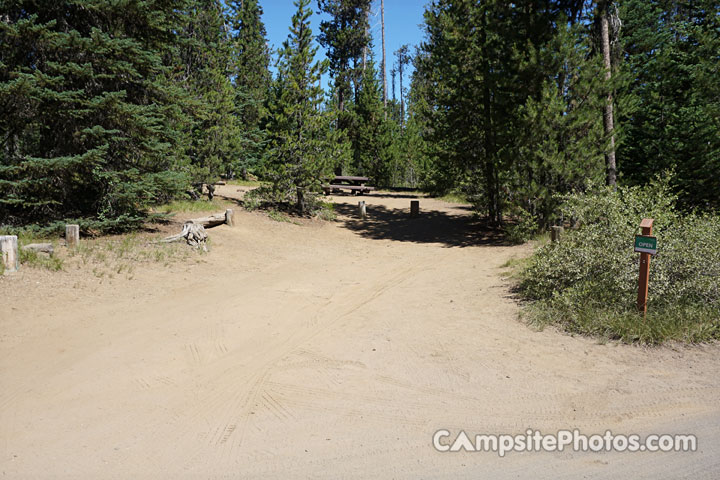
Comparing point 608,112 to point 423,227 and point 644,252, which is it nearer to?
point 423,227

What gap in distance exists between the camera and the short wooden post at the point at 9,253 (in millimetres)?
7926

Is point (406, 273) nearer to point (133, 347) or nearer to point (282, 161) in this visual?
point (133, 347)

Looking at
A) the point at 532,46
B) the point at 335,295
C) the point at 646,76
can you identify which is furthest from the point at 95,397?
the point at 646,76

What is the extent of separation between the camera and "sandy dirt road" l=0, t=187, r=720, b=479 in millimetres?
3527

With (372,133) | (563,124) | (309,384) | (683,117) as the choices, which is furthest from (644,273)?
(372,133)

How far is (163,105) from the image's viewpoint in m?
12.0

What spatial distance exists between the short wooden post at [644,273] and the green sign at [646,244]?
5.7 inches

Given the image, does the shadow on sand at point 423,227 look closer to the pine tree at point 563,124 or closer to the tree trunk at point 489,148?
the tree trunk at point 489,148

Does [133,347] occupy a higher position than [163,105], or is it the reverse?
[163,105]

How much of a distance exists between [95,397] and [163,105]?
929 cm

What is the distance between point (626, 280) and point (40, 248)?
1022 centimetres

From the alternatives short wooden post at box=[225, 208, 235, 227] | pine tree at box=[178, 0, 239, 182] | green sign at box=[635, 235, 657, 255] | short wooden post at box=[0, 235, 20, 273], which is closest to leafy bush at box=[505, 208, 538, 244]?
green sign at box=[635, 235, 657, 255]

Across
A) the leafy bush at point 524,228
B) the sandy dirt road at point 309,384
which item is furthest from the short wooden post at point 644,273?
the leafy bush at point 524,228

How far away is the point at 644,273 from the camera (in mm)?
5949
